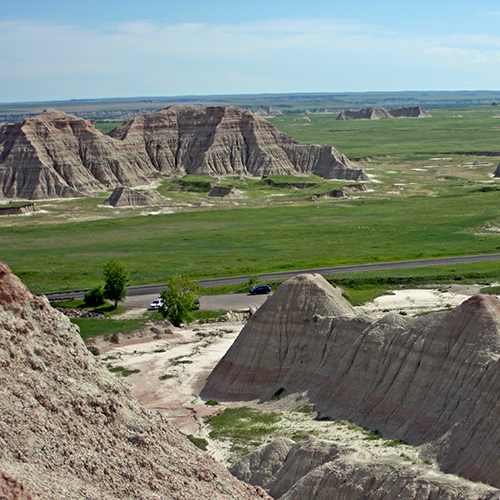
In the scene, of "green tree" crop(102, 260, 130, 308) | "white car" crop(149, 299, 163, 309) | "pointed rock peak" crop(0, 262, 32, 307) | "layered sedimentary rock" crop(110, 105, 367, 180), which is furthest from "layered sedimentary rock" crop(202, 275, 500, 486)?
"layered sedimentary rock" crop(110, 105, 367, 180)

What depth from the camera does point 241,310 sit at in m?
66.1

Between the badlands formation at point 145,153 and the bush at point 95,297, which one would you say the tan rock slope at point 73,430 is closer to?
the bush at point 95,297

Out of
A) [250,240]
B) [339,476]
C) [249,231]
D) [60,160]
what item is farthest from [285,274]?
[60,160]

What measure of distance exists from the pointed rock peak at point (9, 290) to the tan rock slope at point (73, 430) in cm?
4

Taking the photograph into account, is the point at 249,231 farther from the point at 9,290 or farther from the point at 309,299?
the point at 9,290

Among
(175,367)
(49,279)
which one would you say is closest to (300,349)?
(175,367)

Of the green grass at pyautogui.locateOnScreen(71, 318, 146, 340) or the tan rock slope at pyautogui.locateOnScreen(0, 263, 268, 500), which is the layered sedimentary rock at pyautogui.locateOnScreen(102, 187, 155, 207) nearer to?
the green grass at pyautogui.locateOnScreen(71, 318, 146, 340)

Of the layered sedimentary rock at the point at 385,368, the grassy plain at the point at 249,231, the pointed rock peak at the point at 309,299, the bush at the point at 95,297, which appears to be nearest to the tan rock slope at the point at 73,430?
the layered sedimentary rock at the point at 385,368

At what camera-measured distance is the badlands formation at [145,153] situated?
474 feet

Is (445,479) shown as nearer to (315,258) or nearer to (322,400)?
(322,400)

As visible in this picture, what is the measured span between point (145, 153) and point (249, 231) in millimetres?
68885

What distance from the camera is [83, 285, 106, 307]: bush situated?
6881cm

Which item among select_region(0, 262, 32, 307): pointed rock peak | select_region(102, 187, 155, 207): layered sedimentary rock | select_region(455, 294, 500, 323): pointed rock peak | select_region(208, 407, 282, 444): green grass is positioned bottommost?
select_region(208, 407, 282, 444): green grass

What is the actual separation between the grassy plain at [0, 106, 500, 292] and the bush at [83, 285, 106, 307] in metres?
8.30
